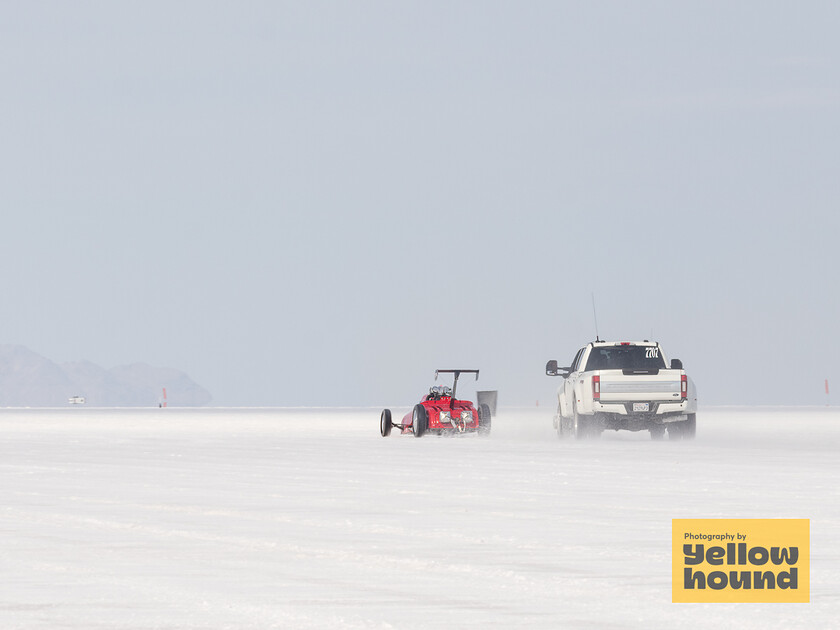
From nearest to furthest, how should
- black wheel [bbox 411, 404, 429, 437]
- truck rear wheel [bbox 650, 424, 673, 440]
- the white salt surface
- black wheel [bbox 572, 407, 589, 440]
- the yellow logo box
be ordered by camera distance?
1. the white salt surface
2. the yellow logo box
3. black wheel [bbox 572, 407, 589, 440]
4. truck rear wheel [bbox 650, 424, 673, 440]
5. black wheel [bbox 411, 404, 429, 437]

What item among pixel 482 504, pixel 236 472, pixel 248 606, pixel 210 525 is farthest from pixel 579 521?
pixel 236 472

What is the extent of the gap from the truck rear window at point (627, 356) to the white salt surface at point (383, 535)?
16.3 ft

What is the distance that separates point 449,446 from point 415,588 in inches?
746

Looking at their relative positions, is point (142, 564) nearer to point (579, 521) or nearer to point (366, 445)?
point (579, 521)

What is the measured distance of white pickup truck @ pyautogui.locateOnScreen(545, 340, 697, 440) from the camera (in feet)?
97.8

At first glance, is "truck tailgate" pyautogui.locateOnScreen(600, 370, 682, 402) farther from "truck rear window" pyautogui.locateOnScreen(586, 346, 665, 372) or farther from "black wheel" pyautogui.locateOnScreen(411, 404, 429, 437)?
"black wheel" pyautogui.locateOnScreen(411, 404, 429, 437)

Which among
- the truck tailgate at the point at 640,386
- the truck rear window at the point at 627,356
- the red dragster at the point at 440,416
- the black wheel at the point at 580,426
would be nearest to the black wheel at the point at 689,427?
the truck tailgate at the point at 640,386

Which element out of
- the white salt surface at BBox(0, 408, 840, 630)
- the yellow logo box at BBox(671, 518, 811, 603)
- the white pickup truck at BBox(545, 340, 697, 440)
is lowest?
the white salt surface at BBox(0, 408, 840, 630)

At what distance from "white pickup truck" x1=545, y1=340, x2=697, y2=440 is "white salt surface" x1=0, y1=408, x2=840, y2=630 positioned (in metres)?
3.74

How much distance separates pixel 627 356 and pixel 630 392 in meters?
1.31

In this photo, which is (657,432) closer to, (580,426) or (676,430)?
(676,430)

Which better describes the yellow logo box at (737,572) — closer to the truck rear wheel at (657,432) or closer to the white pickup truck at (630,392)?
the white pickup truck at (630,392)

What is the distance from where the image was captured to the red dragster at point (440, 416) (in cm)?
3216

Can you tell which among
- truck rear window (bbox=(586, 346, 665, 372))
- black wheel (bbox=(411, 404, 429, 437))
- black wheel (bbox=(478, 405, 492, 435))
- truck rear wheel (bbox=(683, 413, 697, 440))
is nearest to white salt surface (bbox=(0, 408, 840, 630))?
truck rear wheel (bbox=(683, 413, 697, 440))
